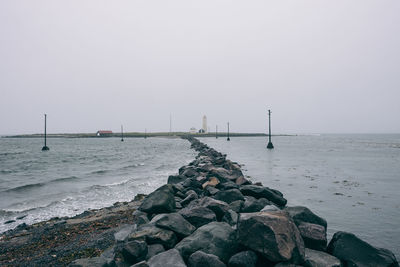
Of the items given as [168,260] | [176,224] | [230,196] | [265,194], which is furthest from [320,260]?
[265,194]

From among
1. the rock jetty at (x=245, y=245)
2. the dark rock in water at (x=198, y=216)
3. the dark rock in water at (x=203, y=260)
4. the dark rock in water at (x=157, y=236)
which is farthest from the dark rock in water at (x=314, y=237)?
the dark rock in water at (x=157, y=236)

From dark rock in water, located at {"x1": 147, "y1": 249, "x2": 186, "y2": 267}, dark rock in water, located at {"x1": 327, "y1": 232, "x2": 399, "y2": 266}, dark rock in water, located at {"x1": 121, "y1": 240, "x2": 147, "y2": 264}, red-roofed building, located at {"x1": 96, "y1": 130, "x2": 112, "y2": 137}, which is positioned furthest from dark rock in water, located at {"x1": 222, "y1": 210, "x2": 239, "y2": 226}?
red-roofed building, located at {"x1": 96, "y1": 130, "x2": 112, "y2": 137}

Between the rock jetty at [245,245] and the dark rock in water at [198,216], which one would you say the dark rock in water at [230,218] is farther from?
the dark rock in water at [198,216]

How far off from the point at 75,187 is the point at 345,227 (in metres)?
14.5

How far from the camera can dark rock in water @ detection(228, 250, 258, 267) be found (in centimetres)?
395

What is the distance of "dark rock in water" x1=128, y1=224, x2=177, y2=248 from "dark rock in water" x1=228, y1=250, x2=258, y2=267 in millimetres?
1366

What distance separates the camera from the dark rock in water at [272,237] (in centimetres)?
392

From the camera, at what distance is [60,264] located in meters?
5.22

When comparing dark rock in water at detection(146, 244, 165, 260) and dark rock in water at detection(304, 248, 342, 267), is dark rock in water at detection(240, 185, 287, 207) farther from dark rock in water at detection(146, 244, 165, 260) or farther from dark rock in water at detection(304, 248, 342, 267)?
dark rock in water at detection(146, 244, 165, 260)

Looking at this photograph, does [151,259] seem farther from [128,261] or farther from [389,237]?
[389,237]

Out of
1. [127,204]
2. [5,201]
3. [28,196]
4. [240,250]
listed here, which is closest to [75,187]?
[28,196]

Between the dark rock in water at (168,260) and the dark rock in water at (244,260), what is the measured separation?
80cm

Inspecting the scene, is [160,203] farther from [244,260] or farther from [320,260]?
[320,260]

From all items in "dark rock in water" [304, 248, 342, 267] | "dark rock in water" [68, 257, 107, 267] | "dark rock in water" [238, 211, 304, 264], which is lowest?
"dark rock in water" [68, 257, 107, 267]
